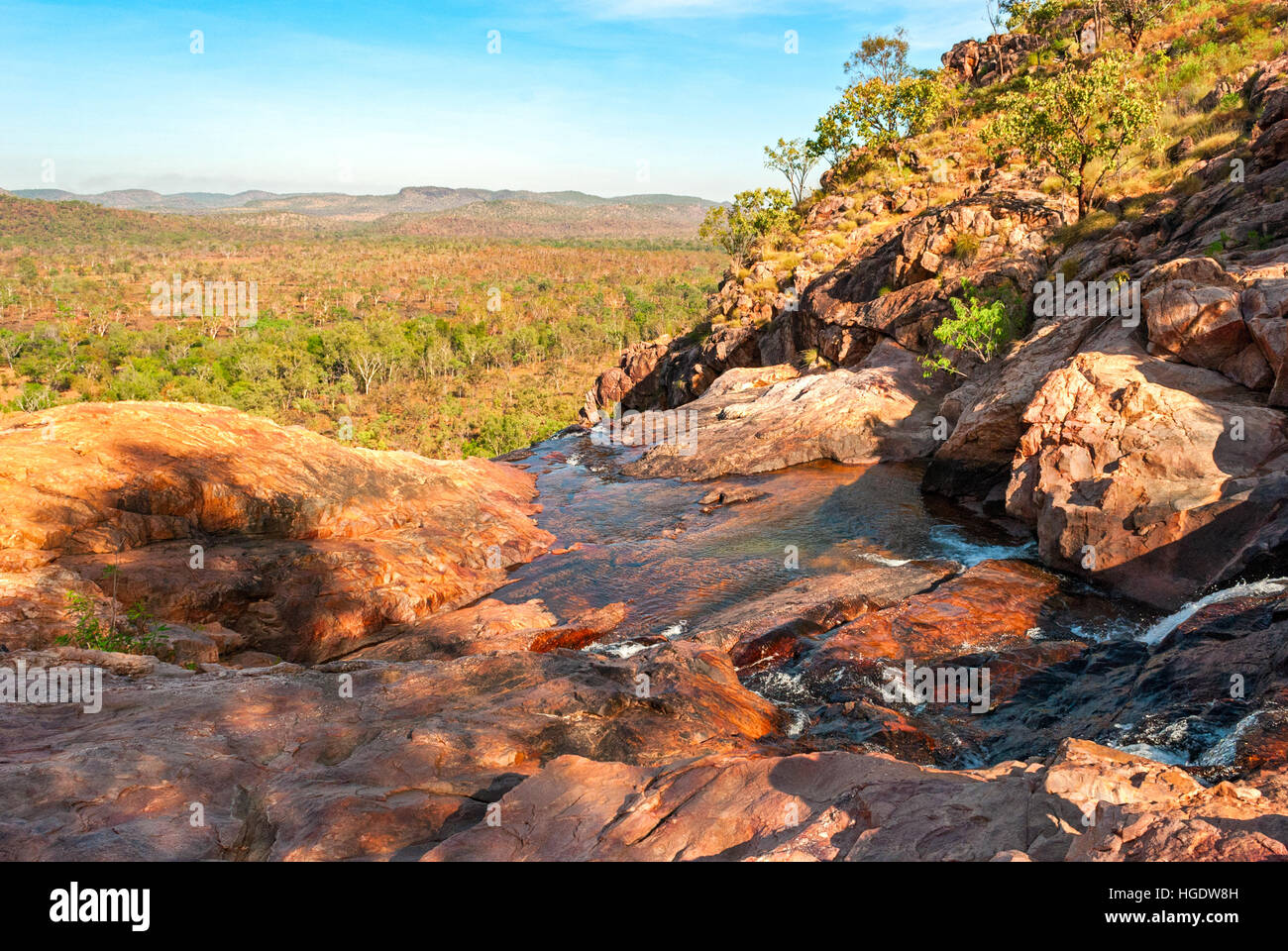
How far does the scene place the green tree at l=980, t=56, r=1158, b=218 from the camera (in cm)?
2411

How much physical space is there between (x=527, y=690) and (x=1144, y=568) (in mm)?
10699

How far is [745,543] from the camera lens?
17703 mm

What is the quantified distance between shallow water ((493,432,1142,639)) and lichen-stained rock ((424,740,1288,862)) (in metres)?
7.38

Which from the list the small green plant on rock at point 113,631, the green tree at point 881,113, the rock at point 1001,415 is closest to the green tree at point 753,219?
the green tree at point 881,113

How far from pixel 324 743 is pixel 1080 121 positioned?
30.5m

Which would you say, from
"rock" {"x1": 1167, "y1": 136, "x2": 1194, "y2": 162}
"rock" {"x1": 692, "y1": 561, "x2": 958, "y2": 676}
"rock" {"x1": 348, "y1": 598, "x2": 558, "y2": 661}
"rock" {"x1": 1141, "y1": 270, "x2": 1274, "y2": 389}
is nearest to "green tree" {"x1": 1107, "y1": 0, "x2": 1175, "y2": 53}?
"rock" {"x1": 1167, "y1": 136, "x2": 1194, "y2": 162}

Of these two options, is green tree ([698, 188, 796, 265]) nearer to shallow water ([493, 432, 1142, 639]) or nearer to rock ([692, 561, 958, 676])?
shallow water ([493, 432, 1142, 639])

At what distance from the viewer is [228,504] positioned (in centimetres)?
1393

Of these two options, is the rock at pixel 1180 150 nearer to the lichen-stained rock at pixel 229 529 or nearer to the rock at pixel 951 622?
the rock at pixel 951 622

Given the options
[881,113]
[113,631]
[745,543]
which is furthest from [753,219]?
[113,631]

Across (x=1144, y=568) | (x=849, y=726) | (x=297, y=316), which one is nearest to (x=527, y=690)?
(x=849, y=726)

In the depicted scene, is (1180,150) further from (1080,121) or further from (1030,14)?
(1030,14)

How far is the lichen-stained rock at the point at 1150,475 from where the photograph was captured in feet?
37.8
